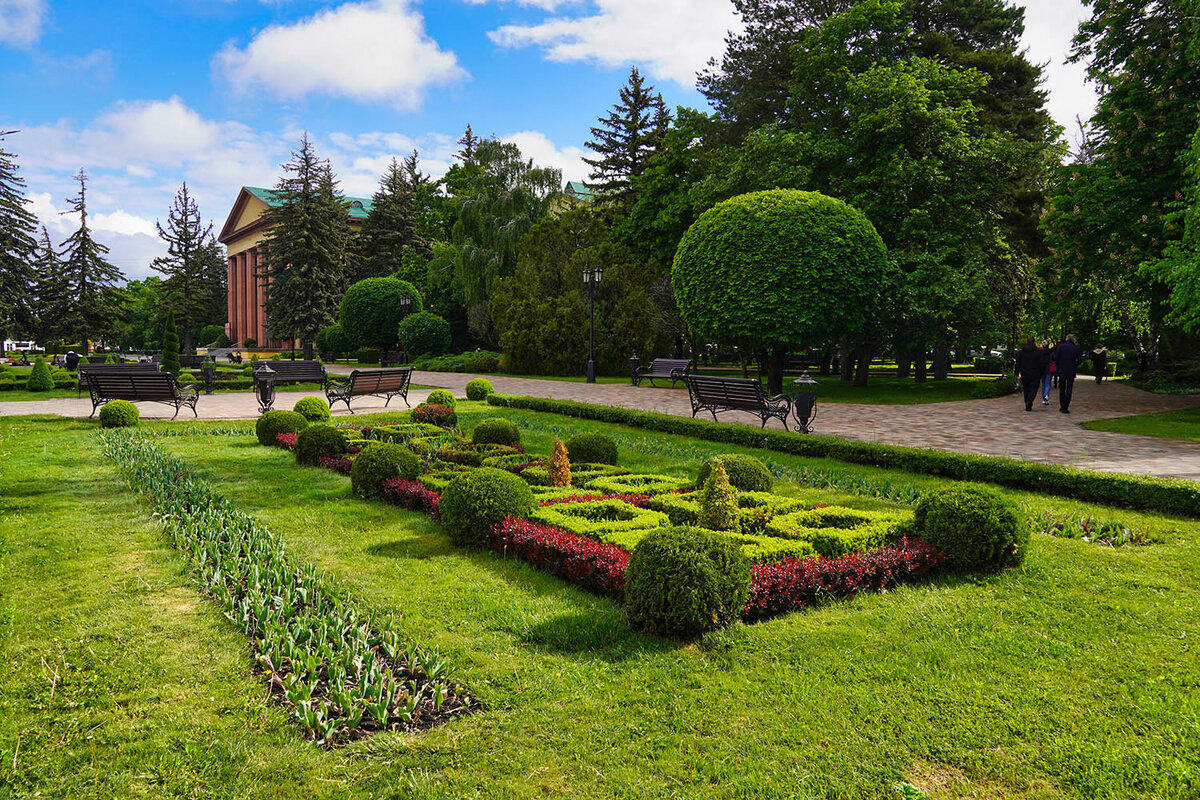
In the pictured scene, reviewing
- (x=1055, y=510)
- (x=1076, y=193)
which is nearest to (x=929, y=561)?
(x=1055, y=510)

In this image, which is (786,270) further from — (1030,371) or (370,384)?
(370,384)

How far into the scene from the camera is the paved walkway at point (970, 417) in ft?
33.8

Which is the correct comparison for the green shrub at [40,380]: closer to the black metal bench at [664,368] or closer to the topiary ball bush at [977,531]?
the black metal bench at [664,368]

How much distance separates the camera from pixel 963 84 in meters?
20.1

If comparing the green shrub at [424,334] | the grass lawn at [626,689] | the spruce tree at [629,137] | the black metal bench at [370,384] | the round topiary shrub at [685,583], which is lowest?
the grass lawn at [626,689]

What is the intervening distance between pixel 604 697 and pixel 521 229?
33350mm

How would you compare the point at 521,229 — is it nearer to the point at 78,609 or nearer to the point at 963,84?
the point at 963,84

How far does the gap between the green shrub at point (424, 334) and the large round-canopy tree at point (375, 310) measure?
0.96 meters

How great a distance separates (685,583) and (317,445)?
7.01 meters

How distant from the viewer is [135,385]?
48.7ft

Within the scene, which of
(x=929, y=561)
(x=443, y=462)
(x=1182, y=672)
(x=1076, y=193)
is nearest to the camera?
(x=1182, y=672)

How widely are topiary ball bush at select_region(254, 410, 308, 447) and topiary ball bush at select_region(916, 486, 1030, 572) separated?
935cm

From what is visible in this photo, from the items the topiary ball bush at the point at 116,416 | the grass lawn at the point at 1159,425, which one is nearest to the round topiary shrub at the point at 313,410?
the topiary ball bush at the point at 116,416

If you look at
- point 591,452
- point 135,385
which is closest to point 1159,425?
point 591,452
